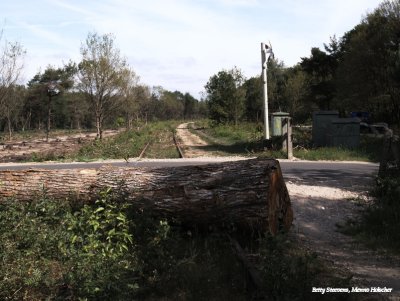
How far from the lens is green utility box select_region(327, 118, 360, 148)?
19.0 metres

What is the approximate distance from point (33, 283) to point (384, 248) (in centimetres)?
454

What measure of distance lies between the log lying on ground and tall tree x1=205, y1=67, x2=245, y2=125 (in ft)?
108

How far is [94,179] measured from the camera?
6.45m

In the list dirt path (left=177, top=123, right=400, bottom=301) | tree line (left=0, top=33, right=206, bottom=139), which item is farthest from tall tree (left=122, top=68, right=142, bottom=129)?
dirt path (left=177, top=123, right=400, bottom=301)

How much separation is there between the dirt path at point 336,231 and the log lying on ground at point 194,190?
0.76 m

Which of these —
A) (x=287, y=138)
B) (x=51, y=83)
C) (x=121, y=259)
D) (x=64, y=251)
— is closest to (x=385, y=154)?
(x=121, y=259)

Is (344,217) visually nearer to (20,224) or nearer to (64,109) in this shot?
(20,224)

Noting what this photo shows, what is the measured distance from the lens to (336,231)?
23.0 feet

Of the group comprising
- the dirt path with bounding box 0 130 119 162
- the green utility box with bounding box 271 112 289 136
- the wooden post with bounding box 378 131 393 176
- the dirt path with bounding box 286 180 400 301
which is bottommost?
the dirt path with bounding box 286 180 400 301

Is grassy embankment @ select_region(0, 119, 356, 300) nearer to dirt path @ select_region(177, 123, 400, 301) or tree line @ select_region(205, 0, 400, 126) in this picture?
dirt path @ select_region(177, 123, 400, 301)

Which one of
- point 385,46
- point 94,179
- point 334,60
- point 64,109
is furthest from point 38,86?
point 94,179

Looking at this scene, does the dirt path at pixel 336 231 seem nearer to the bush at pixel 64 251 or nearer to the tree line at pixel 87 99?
the bush at pixel 64 251

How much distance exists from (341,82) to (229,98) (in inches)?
407

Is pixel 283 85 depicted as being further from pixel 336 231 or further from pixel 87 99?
pixel 336 231
